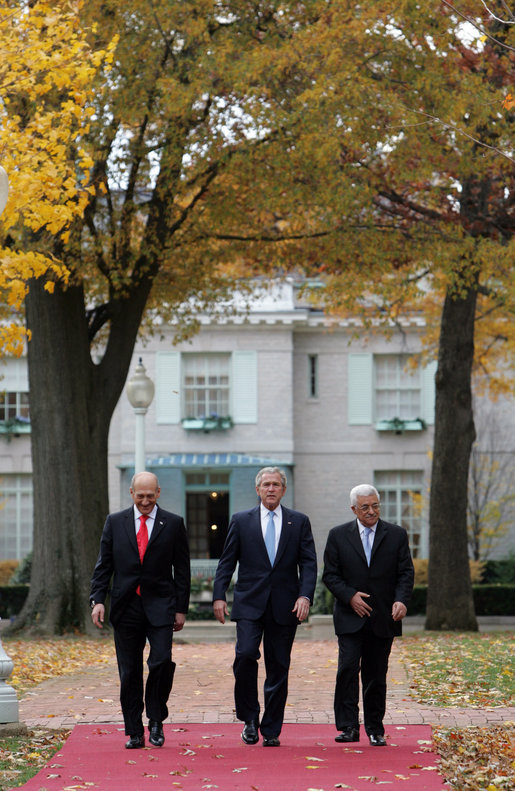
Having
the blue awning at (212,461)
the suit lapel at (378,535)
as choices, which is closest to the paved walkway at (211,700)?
the suit lapel at (378,535)

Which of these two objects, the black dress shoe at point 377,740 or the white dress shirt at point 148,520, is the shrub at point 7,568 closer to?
the white dress shirt at point 148,520

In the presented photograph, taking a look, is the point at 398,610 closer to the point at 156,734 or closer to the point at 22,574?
the point at 156,734

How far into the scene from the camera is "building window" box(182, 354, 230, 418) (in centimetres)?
3500

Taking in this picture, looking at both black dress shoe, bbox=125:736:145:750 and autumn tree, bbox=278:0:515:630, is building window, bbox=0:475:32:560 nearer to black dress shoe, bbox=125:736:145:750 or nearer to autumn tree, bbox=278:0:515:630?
autumn tree, bbox=278:0:515:630

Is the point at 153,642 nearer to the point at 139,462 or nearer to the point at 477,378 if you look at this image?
the point at 139,462

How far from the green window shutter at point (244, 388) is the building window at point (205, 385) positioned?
378 mm

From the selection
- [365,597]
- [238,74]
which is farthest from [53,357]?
[365,597]

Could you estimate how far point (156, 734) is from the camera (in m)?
7.89

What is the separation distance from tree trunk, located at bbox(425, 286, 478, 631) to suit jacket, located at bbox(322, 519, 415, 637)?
12.2 meters

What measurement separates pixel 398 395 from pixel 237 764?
28.5 metres

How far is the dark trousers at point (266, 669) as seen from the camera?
784 centimetres

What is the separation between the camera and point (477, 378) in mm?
33625

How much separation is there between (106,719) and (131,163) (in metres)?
10.4

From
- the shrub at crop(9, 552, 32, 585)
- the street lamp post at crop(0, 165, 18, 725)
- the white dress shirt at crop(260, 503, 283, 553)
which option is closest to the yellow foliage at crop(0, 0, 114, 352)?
the street lamp post at crop(0, 165, 18, 725)
